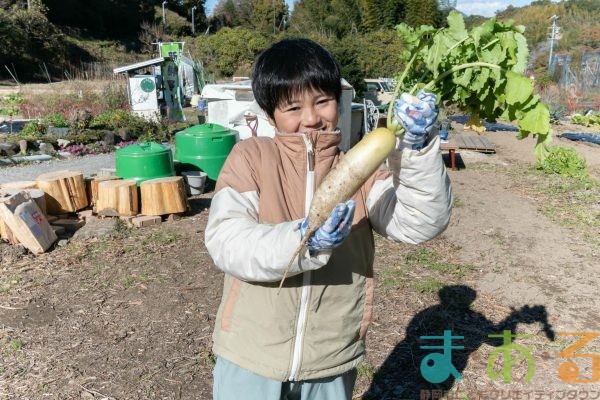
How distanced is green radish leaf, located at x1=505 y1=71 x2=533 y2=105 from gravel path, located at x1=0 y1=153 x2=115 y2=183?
7743 mm

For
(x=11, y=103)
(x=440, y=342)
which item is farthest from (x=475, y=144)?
(x=11, y=103)

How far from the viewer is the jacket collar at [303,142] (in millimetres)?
1479

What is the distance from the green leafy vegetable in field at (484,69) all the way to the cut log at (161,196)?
4269 mm

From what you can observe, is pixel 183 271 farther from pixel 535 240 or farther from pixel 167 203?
pixel 535 240

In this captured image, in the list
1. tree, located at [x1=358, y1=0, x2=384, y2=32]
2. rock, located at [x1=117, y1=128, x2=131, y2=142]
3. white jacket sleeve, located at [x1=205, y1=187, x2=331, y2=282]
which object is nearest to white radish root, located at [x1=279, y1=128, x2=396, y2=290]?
white jacket sleeve, located at [x1=205, y1=187, x2=331, y2=282]

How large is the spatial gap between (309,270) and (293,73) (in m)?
0.59

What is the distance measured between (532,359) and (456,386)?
65 centimetres

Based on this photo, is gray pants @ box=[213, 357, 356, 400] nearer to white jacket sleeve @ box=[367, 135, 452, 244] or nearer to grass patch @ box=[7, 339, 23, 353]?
white jacket sleeve @ box=[367, 135, 452, 244]

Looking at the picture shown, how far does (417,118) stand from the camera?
50.6 inches

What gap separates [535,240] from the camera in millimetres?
5559

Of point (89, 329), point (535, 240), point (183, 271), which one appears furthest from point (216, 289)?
point (535, 240)

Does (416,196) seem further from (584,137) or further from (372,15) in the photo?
(372,15)

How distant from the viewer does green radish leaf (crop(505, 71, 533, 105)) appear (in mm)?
1788

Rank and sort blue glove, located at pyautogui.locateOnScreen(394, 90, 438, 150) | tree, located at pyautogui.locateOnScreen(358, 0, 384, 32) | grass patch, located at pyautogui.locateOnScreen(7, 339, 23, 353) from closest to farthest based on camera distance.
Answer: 1. blue glove, located at pyautogui.locateOnScreen(394, 90, 438, 150)
2. grass patch, located at pyautogui.locateOnScreen(7, 339, 23, 353)
3. tree, located at pyautogui.locateOnScreen(358, 0, 384, 32)
